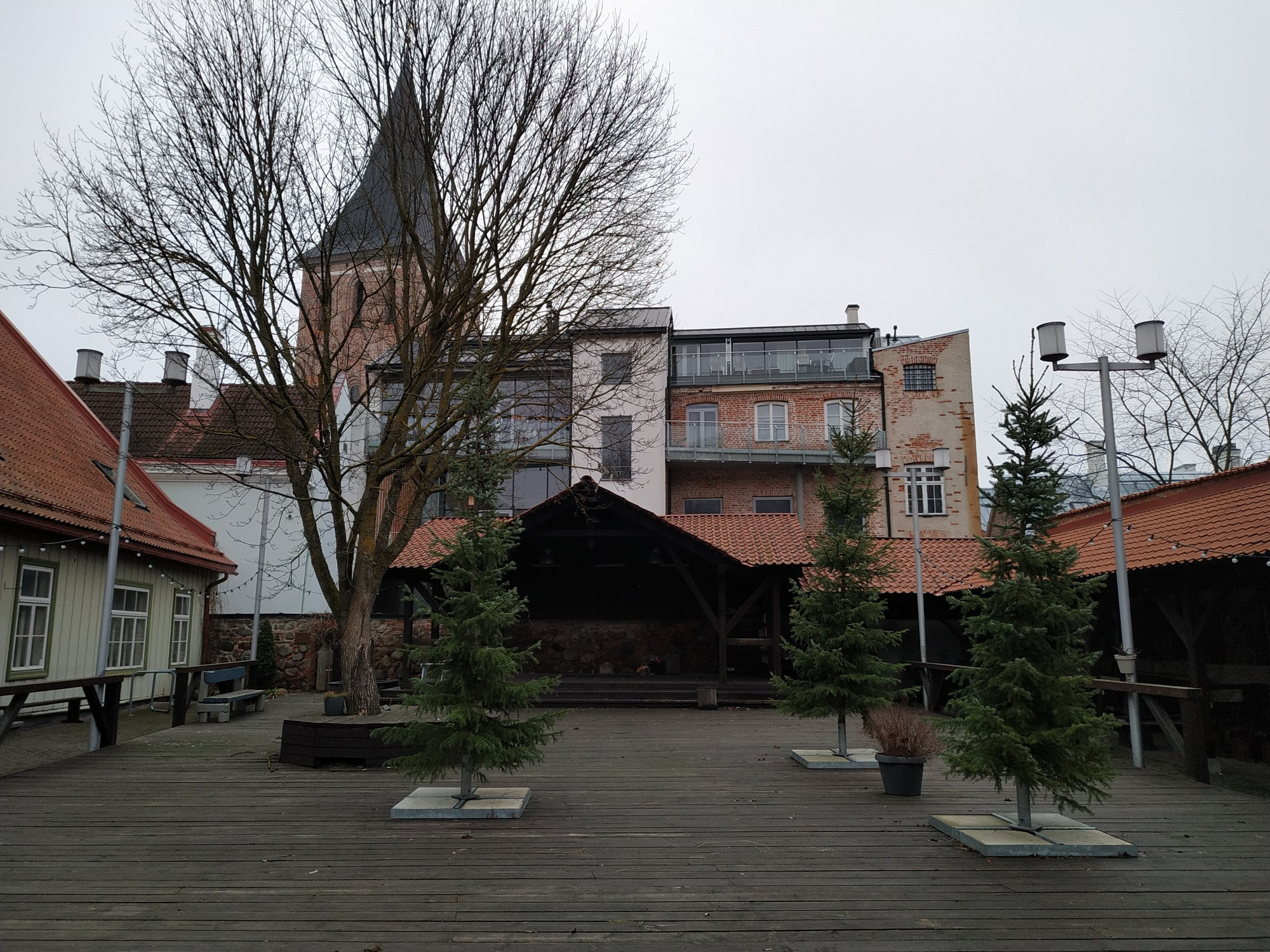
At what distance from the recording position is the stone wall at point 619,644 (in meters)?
19.2

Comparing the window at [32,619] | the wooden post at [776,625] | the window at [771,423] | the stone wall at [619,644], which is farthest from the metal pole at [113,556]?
the window at [771,423]

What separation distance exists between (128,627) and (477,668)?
1165 cm

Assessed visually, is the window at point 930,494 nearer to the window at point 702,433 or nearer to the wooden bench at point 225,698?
the window at point 702,433

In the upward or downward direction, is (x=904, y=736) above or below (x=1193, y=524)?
below

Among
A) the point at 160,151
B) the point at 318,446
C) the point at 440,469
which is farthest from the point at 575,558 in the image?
the point at 160,151

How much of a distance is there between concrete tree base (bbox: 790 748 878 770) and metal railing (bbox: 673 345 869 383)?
2288 cm

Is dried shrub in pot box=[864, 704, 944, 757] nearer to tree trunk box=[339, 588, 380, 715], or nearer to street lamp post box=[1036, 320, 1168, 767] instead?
street lamp post box=[1036, 320, 1168, 767]

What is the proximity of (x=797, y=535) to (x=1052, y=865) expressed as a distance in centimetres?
1273

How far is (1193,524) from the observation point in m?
12.0

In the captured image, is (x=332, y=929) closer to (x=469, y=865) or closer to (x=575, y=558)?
(x=469, y=865)

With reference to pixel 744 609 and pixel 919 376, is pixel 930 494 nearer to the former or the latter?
pixel 919 376

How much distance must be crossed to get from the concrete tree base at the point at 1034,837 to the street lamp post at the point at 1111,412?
149 inches

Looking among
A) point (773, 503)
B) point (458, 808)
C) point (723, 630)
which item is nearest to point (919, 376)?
point (773, 503)

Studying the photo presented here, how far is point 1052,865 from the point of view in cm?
588
